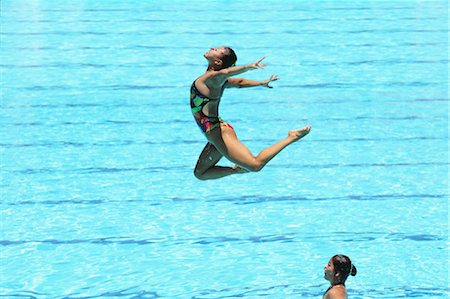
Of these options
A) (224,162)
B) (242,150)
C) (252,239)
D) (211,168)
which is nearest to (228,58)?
(242,150)

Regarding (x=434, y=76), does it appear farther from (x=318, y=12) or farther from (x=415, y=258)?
(x=415, y=258)

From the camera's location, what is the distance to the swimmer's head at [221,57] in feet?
18.9

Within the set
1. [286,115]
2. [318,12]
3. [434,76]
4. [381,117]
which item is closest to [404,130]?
[381,117]

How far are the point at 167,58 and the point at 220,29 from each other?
143 centimetres

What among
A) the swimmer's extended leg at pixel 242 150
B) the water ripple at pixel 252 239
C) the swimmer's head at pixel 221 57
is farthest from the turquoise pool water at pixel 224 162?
the swimmer's head at pixel 221 57

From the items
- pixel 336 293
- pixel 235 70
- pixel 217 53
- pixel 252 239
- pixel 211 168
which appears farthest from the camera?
pixel 252 239

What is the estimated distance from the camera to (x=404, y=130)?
9555 mm

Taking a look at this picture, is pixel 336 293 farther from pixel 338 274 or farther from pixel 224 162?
pixel 224 162

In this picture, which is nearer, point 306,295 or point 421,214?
point 306,295

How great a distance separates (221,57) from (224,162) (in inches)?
133

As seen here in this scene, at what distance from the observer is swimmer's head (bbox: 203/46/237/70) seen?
227 inches

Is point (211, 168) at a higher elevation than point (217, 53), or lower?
lower

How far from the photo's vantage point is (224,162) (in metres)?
9.09

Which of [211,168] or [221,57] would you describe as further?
[211,168]
